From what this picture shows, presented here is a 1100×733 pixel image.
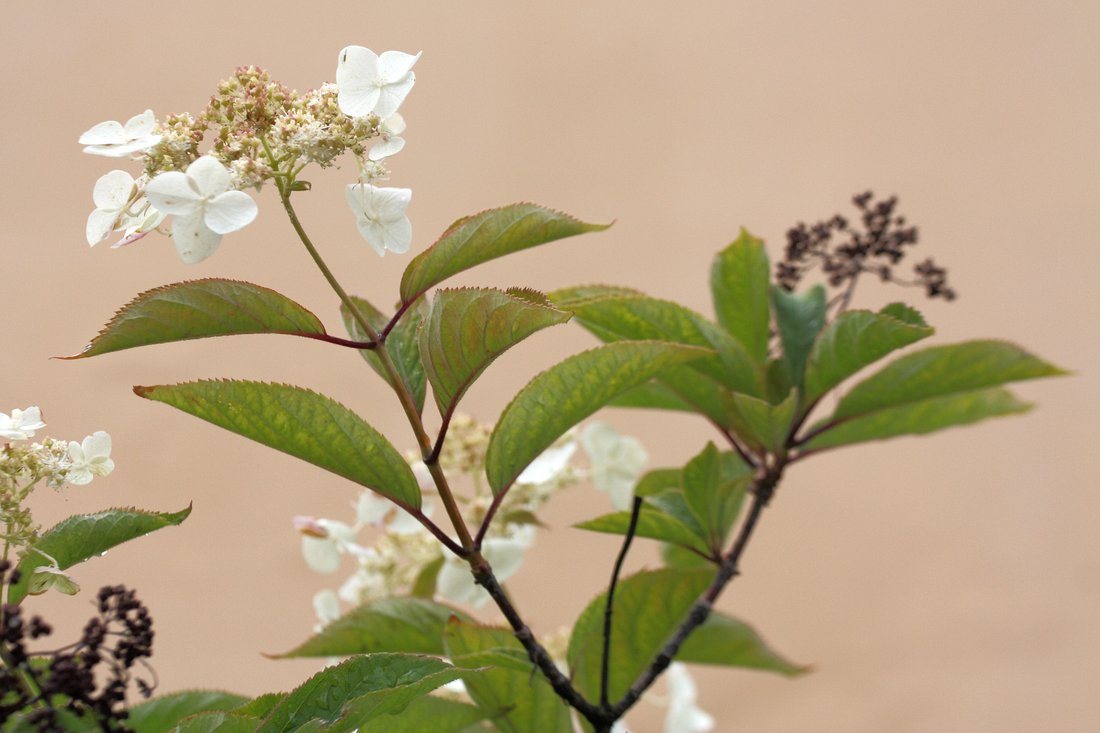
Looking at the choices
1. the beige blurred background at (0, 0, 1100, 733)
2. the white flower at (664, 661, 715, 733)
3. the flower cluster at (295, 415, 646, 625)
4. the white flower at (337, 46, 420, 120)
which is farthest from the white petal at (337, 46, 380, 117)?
the beige blurred background at (0, 0, 1100, 733)

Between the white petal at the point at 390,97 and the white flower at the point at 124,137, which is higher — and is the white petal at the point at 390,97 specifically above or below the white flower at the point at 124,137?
below

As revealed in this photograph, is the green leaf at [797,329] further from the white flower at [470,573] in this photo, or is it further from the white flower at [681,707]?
the white flower at [681,707]

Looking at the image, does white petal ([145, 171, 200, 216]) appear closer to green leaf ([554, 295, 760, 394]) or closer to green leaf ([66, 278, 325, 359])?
green leaf ([66, 278, 325, 359])

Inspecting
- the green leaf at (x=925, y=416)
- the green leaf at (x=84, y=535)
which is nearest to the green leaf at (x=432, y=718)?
the green leaf at (x=84, y=535)

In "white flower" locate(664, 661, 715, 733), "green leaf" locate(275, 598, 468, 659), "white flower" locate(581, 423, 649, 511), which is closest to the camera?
"green leaf" locate(275, 598, 468, 659)

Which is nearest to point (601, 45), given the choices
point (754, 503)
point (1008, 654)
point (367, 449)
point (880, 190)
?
point (880, 190)

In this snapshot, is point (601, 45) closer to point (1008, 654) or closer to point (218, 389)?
point (1008, 654)
